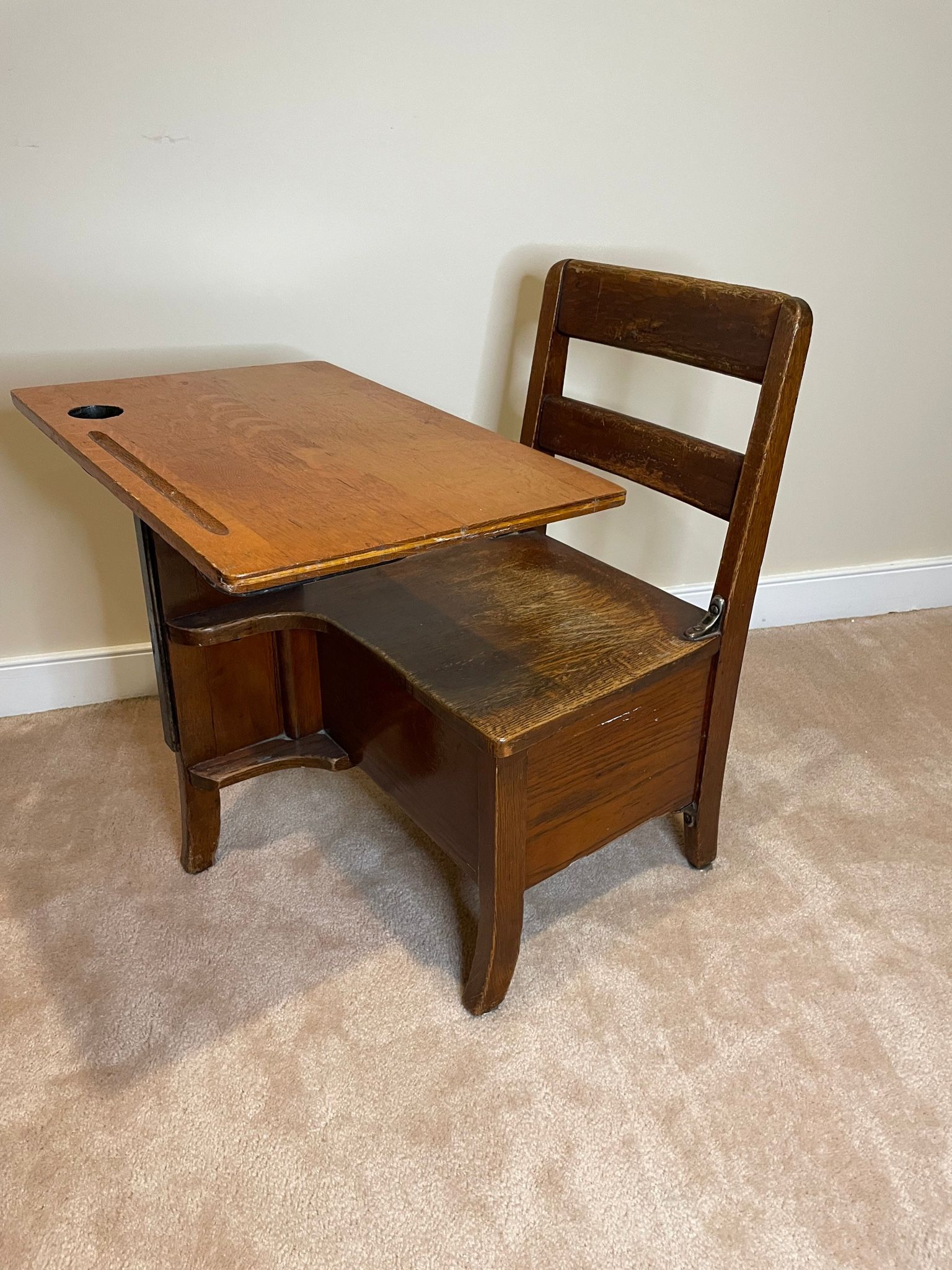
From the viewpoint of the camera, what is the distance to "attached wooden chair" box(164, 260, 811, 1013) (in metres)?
1.26

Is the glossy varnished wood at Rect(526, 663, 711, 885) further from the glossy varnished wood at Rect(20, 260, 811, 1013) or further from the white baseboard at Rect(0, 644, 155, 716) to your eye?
the white baseboard at Rect(0, 644, 155, 716)

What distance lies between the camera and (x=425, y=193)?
1785 millimetres

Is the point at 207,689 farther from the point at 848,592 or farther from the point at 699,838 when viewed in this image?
the point at 848,592

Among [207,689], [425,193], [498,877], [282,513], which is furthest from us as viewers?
[425,193]

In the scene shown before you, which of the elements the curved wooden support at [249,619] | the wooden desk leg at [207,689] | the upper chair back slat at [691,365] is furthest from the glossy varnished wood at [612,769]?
the wooden desk leg at [207,689]

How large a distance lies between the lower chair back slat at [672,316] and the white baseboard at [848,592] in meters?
0.98

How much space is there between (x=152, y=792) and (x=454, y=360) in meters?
1.00

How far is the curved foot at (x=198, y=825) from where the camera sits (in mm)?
1559

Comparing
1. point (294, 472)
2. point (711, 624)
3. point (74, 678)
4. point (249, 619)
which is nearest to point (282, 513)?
point (294, 472)

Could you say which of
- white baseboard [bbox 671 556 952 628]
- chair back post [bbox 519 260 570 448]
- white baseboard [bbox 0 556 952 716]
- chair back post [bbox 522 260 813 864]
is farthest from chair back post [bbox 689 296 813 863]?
A: white baseboard [bbox 671 556 952 628]

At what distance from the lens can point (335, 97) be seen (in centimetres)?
167

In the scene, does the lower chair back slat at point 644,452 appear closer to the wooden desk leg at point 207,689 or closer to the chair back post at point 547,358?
the chair back post at point 547,358

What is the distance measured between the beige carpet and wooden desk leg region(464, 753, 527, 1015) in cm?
6

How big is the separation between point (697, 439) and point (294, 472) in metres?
0.61
